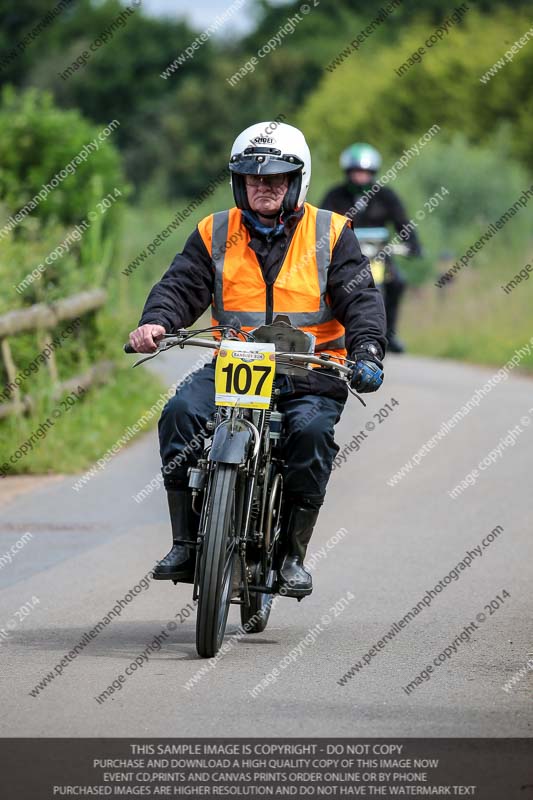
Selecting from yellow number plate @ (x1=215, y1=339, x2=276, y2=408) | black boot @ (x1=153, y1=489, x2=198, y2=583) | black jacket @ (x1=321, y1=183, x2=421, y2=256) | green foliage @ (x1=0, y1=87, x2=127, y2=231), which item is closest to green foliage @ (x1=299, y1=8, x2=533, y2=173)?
green foliage @ (x1=0, y1=87, x2=127, y2=231)

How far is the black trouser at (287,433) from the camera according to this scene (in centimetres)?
672

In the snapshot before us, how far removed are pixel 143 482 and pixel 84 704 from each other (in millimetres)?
6051

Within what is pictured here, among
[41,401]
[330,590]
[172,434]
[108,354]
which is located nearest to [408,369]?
[108,354]

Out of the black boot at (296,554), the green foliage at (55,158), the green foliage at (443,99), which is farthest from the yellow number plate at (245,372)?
the green foliage at (443,99)

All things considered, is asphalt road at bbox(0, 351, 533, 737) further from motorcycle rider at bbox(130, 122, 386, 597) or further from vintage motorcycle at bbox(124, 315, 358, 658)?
motorcycle rider at bbox(130, 122, 386, 597)

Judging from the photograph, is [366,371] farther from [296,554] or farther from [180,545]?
[180,545]

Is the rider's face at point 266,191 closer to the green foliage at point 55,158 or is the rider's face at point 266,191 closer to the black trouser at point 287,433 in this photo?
the black trouser at point 287,433

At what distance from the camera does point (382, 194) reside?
16.9 metres

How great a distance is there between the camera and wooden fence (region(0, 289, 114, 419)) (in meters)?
12.3

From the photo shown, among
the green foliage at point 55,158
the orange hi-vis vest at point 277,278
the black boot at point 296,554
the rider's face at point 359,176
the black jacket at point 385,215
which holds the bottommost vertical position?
the green foliage at point 55,158

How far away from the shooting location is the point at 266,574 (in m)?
6.86

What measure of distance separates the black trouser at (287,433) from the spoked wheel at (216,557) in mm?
356
